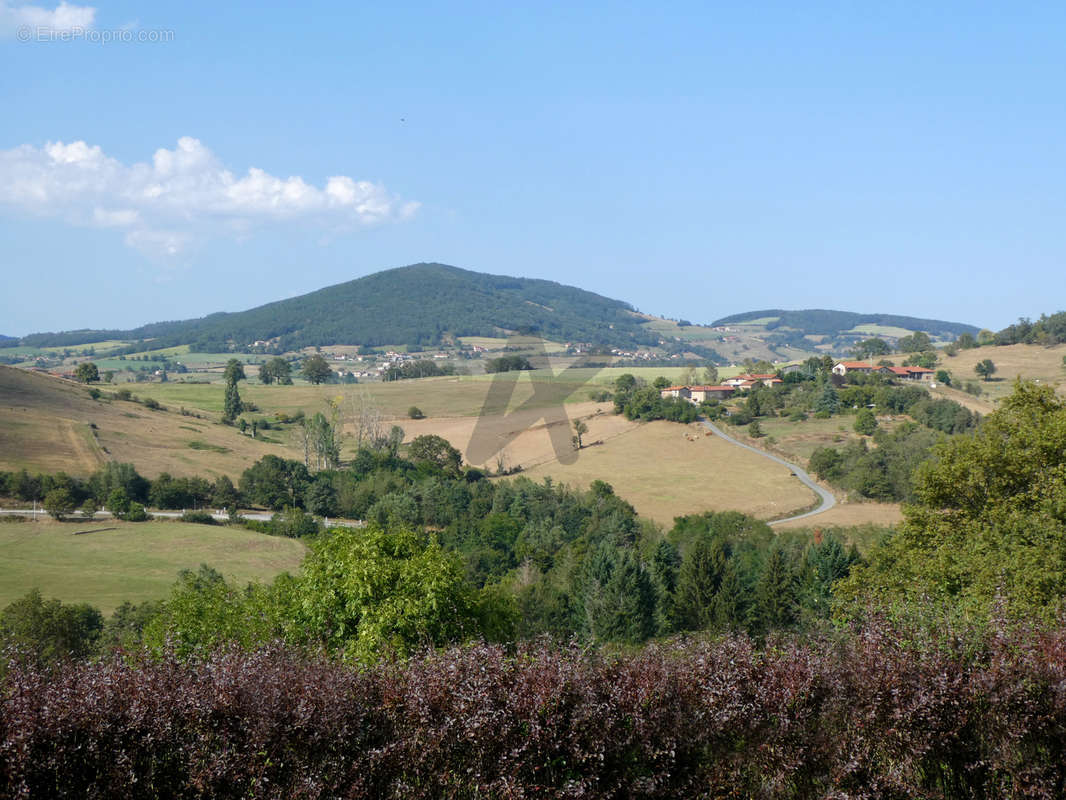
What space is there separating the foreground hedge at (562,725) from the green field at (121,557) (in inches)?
1088

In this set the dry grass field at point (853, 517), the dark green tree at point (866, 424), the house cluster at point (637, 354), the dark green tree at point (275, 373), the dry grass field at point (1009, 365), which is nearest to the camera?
Answer: the dry grass field at point (853, 517)

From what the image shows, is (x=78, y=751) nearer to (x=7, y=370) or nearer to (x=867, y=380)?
(x=7, y=370)

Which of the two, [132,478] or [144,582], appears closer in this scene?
[144,582]

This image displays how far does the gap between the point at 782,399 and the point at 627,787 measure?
81269 mm

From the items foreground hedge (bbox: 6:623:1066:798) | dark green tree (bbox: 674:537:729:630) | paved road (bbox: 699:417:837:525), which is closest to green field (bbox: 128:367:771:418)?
paved road (bbox: 699:417:837:525)

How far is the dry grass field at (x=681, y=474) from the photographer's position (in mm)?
52375

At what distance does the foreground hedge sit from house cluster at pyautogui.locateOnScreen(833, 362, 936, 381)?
89336 mm

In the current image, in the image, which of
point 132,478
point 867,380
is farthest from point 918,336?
point 132,478

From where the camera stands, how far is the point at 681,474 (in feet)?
197

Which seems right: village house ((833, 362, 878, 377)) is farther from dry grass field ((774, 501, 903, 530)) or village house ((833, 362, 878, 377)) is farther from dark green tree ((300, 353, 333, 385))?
dark green tree ((300, 353, 333, 385))

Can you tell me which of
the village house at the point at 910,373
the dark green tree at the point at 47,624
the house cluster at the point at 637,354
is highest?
the house cluster at the point at 637,354

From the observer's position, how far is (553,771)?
23.3 feet

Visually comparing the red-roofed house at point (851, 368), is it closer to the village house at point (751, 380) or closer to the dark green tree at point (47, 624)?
the village house at point (751, 380)

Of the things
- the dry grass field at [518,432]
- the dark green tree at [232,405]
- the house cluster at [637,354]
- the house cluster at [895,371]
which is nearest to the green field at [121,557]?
the dry grass field at [518,432]
